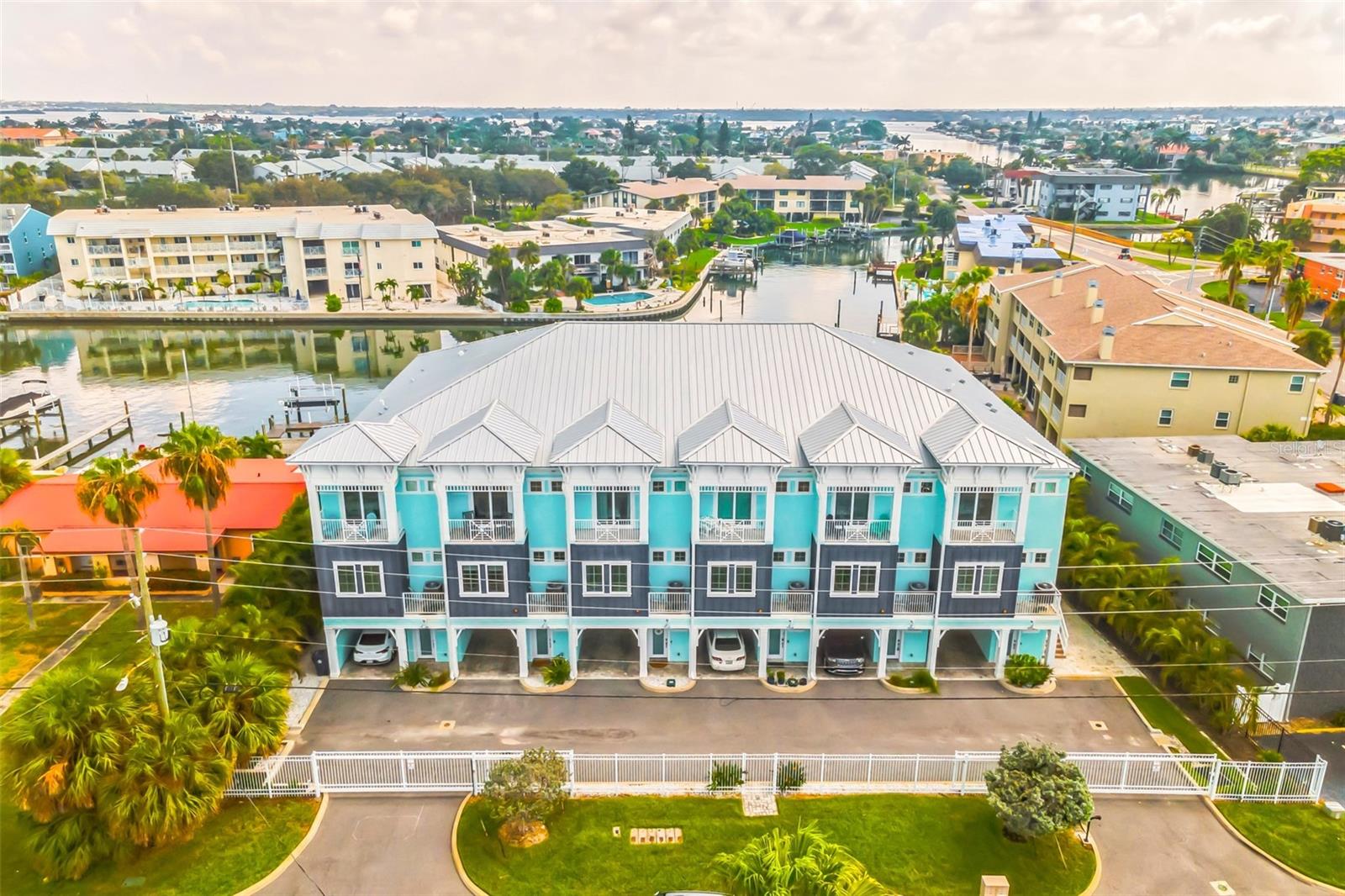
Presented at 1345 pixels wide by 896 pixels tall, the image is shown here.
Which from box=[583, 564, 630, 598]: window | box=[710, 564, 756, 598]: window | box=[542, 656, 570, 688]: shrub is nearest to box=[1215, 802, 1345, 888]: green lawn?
box=[710, 564, 756, 598]: window

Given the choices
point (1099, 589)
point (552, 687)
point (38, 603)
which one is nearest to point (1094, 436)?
point (1099, 589)

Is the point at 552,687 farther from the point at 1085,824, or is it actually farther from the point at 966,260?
the point at 966,260

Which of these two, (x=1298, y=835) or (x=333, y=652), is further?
(x=333, y=652)

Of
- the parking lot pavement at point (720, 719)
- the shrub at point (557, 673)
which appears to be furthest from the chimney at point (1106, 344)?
the shrub at point (557, 673)

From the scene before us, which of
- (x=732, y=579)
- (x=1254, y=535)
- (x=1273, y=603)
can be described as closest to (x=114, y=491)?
(x=732, y=579)

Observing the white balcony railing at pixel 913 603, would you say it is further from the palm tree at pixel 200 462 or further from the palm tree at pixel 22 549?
the palm tree at pixel 22 549

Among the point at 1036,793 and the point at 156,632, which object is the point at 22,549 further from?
the point at 1036,793
